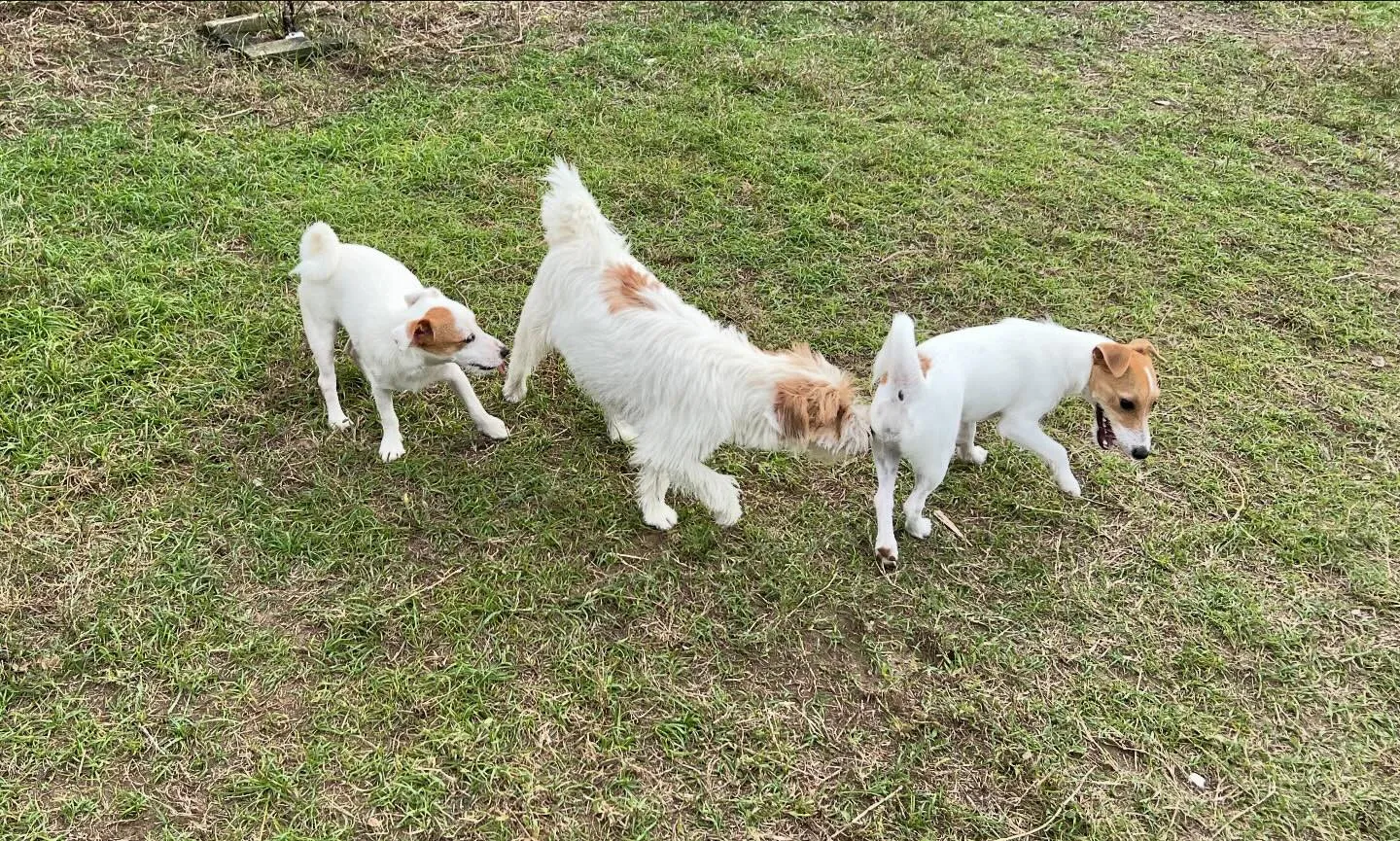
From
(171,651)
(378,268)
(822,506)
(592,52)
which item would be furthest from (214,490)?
(592,52)

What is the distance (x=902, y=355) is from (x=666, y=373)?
2.61 feet

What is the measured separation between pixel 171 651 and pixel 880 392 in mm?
2391

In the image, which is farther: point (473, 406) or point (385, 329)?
point (473, 406)

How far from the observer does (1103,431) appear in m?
3.31

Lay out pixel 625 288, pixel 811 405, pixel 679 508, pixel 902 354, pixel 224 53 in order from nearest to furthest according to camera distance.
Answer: pixel 902 354, pixel 811 405, pixel 625 288, pixel 679 508, pixel 224 53

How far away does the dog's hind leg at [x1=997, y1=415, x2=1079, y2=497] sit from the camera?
3.24 metres

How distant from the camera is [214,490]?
321cm

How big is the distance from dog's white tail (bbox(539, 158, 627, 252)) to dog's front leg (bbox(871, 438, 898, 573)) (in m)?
1.25

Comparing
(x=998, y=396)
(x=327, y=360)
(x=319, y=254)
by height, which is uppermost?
(x=319, y=254)

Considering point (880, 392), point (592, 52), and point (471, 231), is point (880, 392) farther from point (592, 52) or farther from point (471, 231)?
point (592, 52)

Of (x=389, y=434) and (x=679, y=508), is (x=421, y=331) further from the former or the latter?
(x=679, y=508)

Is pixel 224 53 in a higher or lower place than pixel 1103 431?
higher

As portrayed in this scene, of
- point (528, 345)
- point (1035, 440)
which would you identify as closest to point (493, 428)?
point (528, 345)

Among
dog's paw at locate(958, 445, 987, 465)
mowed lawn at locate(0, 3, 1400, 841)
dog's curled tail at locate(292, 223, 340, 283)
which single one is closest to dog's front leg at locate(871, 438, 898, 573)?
mowed lawn at locate(0, 3, 1400, 841)
